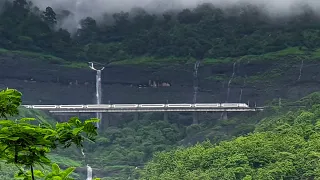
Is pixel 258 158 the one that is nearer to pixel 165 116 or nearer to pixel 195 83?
pixel 165 116

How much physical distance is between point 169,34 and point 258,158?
3881cm

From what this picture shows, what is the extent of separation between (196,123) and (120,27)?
65.3ft

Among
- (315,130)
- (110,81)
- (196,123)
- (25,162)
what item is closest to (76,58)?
(110,81)

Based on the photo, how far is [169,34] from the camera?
229 ft

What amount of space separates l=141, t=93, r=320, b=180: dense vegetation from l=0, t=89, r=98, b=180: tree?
75.0ft

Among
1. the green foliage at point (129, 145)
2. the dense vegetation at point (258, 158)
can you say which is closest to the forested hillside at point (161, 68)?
the green foliage at point (129, 145)

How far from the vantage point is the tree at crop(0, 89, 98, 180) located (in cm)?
538

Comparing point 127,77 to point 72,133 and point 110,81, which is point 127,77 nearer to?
point 110,81

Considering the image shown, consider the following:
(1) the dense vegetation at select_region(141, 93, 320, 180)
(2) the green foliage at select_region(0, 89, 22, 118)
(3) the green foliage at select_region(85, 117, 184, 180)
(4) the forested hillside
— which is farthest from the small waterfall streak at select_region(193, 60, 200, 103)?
(2) the green foliage at select_region(0, 89, 22, 118)

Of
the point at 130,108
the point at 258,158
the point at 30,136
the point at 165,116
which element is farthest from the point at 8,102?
the point at 130,108

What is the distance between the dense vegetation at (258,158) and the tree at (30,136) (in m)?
22.9

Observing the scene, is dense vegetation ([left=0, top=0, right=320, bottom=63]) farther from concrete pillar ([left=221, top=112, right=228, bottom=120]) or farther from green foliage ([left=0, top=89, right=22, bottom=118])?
green foliage ([left=0, top=89, right=22, bottom=118])

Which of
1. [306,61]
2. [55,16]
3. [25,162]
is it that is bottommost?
[25,162]

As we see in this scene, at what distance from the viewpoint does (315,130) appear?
35.2m
